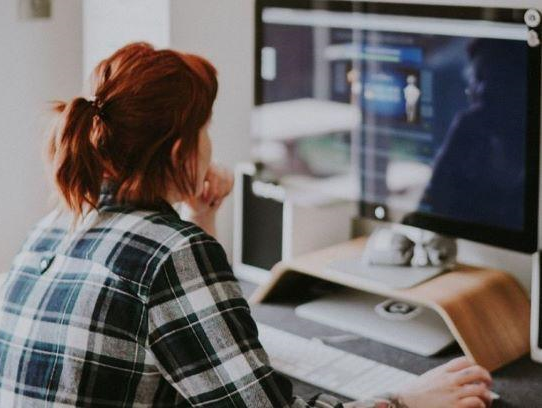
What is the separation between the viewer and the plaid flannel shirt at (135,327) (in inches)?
50.9

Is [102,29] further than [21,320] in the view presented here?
Yes

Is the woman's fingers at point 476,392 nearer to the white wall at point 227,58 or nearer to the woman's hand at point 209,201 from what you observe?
the woman's hand at point 209,201

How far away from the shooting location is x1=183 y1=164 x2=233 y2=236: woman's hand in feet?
6.27

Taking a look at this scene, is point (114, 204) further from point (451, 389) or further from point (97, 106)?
point (451, 389)

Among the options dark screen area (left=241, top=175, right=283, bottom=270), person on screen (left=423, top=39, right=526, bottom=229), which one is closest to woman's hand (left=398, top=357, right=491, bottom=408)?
person on screen (left=423, top=39, right=526, bottom=229)

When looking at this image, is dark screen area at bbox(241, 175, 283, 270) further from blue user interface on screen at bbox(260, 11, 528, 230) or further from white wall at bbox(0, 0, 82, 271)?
white wall at bbox(0, 0, 82, 271)

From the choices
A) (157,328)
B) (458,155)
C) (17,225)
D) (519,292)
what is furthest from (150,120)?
(17,225)

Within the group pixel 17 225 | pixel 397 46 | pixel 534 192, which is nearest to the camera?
pixel 534 192

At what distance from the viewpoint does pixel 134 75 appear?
139 centimetres

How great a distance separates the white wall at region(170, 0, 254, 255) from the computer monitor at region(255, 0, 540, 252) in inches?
10.2

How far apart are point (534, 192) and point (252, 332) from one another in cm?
67

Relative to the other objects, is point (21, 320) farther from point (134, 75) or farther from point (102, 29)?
point (102, 29)

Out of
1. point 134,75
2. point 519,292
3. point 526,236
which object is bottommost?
point 519,292

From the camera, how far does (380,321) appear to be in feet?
6.61
